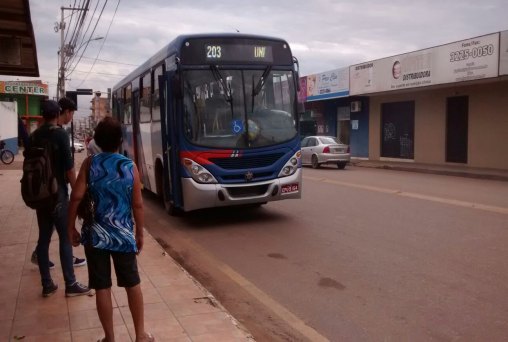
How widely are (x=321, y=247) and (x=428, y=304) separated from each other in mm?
2597

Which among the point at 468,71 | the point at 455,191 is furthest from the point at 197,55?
the point at 468,71

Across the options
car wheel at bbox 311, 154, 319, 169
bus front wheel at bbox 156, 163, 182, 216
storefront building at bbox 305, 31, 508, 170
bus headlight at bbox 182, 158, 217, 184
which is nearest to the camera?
bus headlight at bbox 182, 158, 217, 184

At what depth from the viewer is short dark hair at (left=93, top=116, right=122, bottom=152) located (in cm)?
377

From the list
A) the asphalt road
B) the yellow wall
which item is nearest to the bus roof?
the asphalt road

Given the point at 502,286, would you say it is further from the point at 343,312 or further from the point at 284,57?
the point at 284,57

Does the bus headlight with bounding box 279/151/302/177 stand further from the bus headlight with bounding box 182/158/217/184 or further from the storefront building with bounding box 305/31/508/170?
the storefront building with bounding box 305/31/508/170

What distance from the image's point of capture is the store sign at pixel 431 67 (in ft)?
63.9

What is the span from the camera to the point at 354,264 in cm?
677

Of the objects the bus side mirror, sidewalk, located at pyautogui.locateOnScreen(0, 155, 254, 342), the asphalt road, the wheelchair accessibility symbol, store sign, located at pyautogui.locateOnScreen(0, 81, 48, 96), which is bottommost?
the asphalt road

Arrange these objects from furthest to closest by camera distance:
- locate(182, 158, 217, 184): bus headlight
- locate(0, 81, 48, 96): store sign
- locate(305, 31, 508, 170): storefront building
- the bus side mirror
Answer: locate(0, 81, 48, 96): store sign, locate(305, 31, 508, 170): storefront building, locate(182, 158, 217, 184): bus headlight, the bus side mirror

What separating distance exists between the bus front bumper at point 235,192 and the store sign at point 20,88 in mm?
45154

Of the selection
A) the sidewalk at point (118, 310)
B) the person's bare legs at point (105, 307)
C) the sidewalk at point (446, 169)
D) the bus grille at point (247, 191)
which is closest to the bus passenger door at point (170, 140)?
the bus grille at point (247, 191)

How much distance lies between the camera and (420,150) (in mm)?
25109

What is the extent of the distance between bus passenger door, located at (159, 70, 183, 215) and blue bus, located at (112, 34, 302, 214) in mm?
17
